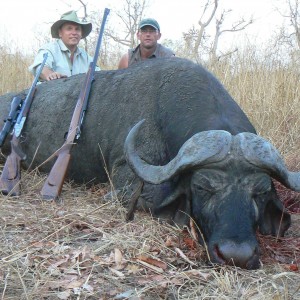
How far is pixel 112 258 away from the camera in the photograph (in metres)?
3.06

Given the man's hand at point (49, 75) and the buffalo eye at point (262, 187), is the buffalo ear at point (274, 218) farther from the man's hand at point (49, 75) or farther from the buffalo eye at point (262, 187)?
the man's hand at point (49, 75)

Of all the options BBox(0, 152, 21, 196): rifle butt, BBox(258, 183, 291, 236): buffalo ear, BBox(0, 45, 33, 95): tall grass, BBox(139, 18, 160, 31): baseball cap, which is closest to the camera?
BBox(258, 183, 291, 236): buffalo ear

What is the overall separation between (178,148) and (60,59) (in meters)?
3.62

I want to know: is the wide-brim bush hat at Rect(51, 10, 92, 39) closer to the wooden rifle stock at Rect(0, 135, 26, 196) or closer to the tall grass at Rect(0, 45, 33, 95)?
the tall grass at Rect(0, 45, 33, 95)

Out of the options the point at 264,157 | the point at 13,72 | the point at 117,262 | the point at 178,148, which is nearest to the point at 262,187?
the point at 264,157

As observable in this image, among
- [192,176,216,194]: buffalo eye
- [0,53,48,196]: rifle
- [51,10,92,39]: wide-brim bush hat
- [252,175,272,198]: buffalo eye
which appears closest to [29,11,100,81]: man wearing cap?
[51,10,92,39]: wide-brim bush hat

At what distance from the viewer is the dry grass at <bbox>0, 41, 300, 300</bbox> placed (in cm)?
269

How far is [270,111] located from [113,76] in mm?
2675

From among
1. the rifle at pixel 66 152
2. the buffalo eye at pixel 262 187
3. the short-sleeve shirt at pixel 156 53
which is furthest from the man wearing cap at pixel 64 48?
the buffalo eye at pixel 262 187

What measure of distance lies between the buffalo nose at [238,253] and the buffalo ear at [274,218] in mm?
684

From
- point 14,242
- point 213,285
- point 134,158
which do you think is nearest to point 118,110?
point 134,158

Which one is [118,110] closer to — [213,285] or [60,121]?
[60,121]

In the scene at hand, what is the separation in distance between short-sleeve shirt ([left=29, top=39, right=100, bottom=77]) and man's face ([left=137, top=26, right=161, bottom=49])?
0.89 m

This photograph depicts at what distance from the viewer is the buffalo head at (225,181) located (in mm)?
3092
